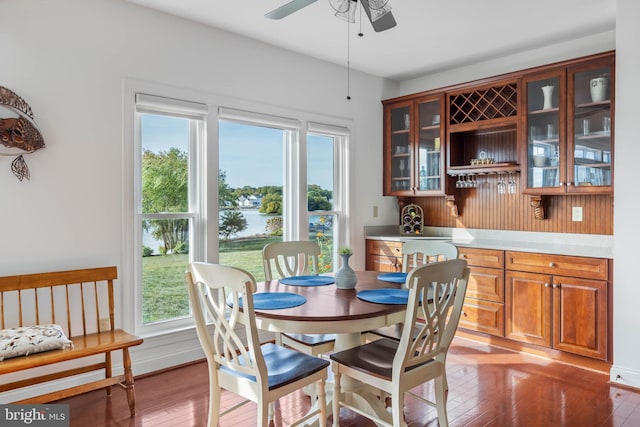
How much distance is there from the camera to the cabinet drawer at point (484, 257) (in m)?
3.80

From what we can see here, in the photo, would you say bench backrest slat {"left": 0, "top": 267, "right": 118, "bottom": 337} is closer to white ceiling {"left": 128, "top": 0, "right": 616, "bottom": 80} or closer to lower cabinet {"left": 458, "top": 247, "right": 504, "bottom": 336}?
white ceiling {"left": 128, "top": 0, "right": 616, "bottom": 80}

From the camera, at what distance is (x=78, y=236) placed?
9.66ft

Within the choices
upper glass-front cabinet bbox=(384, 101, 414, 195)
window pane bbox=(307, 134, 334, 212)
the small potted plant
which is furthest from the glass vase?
upper glass-front cabinet bbox=(384, 101, 414, 195)

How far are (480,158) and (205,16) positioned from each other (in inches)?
110

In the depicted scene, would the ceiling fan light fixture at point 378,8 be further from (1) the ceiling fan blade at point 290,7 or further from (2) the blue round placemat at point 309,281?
(2) the blue round placemat at point 309,281

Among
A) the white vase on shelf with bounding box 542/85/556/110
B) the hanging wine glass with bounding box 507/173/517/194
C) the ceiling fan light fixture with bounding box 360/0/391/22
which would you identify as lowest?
the hanging wine glass with bounding box 507/173/517/194

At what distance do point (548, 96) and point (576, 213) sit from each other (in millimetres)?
1031

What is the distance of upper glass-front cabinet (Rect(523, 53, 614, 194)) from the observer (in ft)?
11.3

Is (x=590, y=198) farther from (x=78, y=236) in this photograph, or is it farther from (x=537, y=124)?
(x=78, y=236)

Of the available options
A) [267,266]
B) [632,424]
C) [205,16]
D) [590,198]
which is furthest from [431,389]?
[205,16]

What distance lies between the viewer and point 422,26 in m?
3.51

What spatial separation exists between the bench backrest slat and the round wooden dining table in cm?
114

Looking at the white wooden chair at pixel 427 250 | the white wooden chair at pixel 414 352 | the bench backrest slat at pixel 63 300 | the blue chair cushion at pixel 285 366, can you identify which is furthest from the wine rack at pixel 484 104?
the bench backrest slat at pixel 63 300

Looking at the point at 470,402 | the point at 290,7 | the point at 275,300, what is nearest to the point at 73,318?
the point at 275,300
